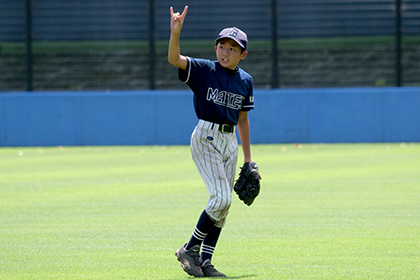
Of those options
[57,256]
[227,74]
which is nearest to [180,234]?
[57,256]

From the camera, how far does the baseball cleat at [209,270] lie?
5.64m

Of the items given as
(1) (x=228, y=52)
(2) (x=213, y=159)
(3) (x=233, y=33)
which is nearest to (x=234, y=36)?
(3) (x=233, y=33)

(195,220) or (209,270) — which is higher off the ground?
(209,270)

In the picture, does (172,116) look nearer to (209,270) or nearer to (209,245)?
(209,245)

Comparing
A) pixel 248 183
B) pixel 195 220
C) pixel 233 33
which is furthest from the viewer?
pixel 195 220

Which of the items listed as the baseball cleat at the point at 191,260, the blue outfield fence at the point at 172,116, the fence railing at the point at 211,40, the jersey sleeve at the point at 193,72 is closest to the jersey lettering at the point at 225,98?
the jersey sleeve at the point at 193,72

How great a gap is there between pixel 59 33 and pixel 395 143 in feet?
30.5

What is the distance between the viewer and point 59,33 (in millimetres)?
21562

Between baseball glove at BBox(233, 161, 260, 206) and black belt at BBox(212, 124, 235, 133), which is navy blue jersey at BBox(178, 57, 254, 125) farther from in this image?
baseball glove at BBox(233, 161, 260, 206)

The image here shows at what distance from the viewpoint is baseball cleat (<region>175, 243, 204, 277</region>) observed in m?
5.69

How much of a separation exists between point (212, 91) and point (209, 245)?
3.69ft

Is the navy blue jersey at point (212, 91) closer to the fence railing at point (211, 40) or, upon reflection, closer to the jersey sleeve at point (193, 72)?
the jersey sleeve at point (193, 72)

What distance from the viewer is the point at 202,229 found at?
5754 mm

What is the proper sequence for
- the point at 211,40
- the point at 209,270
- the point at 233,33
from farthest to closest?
the point at 211,40 < the point at 233,33 < the point at 209,270
